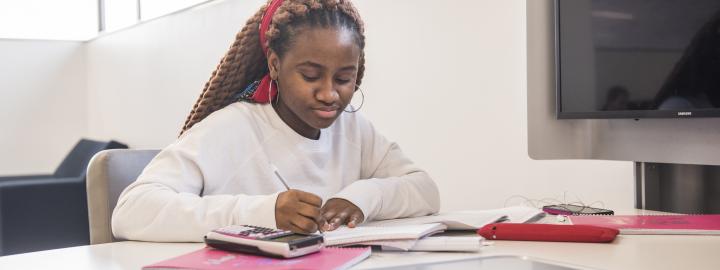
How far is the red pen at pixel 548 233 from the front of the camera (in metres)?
1.16

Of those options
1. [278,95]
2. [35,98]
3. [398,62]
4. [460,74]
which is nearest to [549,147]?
[278,95]

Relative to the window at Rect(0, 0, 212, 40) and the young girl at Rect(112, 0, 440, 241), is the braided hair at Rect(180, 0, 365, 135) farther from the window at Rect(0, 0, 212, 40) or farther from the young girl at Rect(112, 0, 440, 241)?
the window at Rect(0, 0, 212, 40)

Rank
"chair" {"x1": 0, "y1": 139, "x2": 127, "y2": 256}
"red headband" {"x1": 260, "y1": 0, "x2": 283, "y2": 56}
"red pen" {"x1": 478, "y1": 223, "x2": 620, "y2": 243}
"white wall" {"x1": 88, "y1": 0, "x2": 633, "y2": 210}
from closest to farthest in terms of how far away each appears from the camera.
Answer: "red pen" {"x1": 478, "y1": 223, "x2": 620, "y2": 243} < "red headband" {"x1": 260, "y1": 0, "x2": 283, "y2": 56} < "white wall" {"x1": 88, "y1": 0, "x2": 633, "y2": 210} < "chair" {"x1": 0, "y1": 139, "x2": 127, "y2": 256}

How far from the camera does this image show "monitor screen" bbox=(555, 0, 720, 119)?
1465mm

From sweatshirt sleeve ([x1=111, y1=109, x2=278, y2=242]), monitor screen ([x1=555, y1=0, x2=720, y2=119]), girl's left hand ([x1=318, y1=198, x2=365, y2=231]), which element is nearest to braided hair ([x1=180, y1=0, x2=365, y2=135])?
sweatshirt sleeve ([x1=111, y1=109, x2=278, y2=242])

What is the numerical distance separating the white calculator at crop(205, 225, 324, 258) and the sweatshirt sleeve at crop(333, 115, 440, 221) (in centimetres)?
37

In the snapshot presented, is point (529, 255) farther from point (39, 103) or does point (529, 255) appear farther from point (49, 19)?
point (49, 19)

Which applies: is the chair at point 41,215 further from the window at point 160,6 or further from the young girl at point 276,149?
the young girl at point 276,149

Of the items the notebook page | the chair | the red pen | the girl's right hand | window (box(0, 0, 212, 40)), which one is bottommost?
the chair

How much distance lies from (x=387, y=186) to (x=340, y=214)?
23cm

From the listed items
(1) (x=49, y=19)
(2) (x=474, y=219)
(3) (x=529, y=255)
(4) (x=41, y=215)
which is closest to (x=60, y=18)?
(1) (x=49, y=19)

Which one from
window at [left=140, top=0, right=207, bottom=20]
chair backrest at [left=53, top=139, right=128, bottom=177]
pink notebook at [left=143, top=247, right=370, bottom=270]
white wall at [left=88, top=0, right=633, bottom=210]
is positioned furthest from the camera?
chair backrest at [left=53, top=139, right=128, bottom=177]

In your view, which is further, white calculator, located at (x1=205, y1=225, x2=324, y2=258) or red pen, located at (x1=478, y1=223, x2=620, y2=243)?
red pen, located at (x1=478, y1=223, x2=620, y2=243)

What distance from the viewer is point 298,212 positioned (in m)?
1.16
